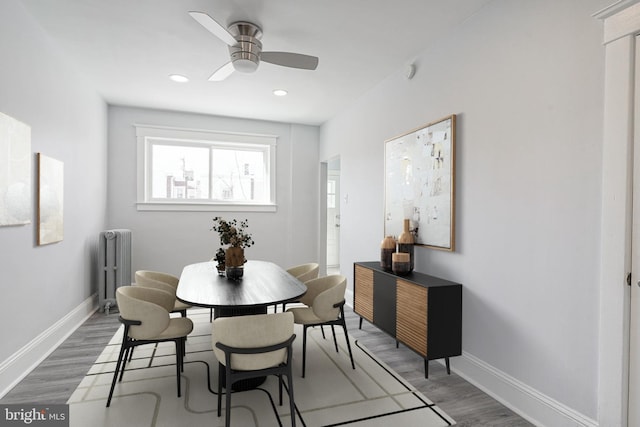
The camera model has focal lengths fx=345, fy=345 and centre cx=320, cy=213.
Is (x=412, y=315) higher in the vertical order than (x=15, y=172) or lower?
lower

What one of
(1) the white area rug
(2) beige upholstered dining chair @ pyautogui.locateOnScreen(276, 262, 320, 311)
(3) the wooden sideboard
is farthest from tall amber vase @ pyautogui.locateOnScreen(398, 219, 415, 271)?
(1) the white area rug

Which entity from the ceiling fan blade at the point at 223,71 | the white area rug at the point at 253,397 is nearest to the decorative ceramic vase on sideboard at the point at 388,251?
the white area rug at the point at 253,397

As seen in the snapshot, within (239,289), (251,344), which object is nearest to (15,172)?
(239,289)

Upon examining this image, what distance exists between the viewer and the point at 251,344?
71.0 inches

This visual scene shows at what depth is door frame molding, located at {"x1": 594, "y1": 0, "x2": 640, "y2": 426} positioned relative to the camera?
1.62m

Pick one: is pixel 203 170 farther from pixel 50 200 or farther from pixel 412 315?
pixel 412 315

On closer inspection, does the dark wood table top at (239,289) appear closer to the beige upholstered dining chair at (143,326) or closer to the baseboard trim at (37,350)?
the beige upholstered dining chair at (143,326)

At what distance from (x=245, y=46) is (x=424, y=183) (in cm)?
184

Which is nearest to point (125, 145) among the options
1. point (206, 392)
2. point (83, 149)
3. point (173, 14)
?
point (83, 149)

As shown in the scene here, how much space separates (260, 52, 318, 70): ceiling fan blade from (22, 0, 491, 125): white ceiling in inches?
9.9

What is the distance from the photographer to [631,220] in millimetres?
1622

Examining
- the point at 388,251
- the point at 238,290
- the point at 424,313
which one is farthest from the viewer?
→ the point at 388,251

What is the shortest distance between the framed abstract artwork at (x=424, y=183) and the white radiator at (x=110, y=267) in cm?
321

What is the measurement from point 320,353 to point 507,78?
8.37ft
